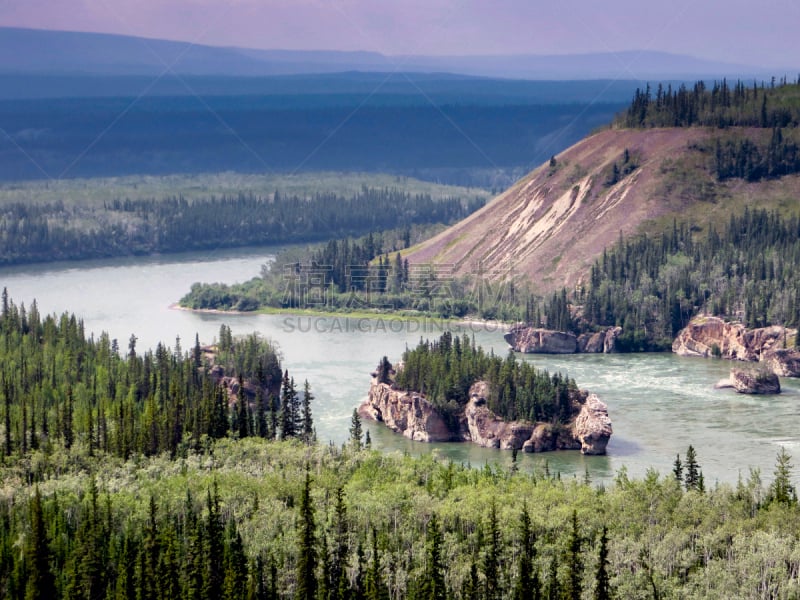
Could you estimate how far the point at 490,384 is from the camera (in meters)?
151

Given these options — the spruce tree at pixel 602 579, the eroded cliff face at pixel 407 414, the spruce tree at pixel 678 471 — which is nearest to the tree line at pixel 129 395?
the eroded cliff face at pixel 407 414

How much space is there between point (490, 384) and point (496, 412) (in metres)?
3.99

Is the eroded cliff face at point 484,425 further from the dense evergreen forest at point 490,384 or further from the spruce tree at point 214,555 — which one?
the spruce tree at point 214,555

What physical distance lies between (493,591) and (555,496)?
12.0 metres

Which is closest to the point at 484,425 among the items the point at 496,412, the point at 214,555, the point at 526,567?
the point at 496,412

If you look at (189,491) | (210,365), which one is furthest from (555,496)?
(210,365)

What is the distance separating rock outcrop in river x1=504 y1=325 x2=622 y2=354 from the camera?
7554 inches

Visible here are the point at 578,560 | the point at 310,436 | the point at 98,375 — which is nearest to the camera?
the point at 578,560

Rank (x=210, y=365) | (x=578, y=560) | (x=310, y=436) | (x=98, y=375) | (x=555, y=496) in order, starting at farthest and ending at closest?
(x=210, y=365) → (x=98, y=375) → (x=310, y=436) → (x=555, y=496) → (x=578, y=560)

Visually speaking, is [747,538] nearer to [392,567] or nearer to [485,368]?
[392,567]

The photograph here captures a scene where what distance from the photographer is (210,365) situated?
164 m

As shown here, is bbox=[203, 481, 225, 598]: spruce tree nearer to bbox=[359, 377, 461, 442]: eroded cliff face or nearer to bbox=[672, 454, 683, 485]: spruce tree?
bbox=[672, 454, 683, 485]: spruce tree

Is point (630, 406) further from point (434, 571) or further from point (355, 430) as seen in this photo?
point (434, 571)

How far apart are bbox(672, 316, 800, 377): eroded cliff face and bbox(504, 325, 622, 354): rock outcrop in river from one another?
6466 mm
